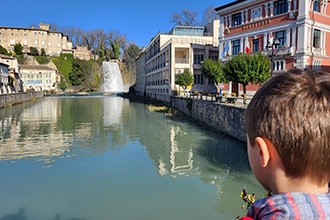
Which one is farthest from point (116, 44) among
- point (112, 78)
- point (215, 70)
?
point (215, 70)

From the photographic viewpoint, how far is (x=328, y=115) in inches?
39.2

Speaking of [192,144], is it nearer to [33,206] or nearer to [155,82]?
[33,206]

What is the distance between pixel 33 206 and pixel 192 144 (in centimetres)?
904

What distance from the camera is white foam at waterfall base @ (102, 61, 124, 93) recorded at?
277 feet

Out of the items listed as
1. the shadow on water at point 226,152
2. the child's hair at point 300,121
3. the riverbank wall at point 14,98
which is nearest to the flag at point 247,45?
the shadow on water at point 226,152

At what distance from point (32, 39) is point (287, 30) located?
82827mm

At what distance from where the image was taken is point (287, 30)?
23.3 metres

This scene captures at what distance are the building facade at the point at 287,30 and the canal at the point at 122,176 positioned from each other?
11.2 m

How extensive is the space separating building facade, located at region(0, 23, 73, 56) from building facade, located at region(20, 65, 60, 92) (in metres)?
16.6

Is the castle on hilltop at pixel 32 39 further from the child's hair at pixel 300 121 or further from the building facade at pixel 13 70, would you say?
the child's hair at pixel 300 121

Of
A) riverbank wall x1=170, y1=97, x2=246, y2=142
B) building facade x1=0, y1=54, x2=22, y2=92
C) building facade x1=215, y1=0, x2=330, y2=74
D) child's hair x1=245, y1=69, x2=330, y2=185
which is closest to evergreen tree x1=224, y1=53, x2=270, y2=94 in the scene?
riverbank wall x1=170, y1=97, x2=246, y2=142

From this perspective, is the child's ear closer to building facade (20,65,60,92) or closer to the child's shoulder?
the child's shoulder

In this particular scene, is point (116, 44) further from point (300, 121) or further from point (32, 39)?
point (300, 121)

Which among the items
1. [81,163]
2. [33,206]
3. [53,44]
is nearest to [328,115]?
[33,206]
